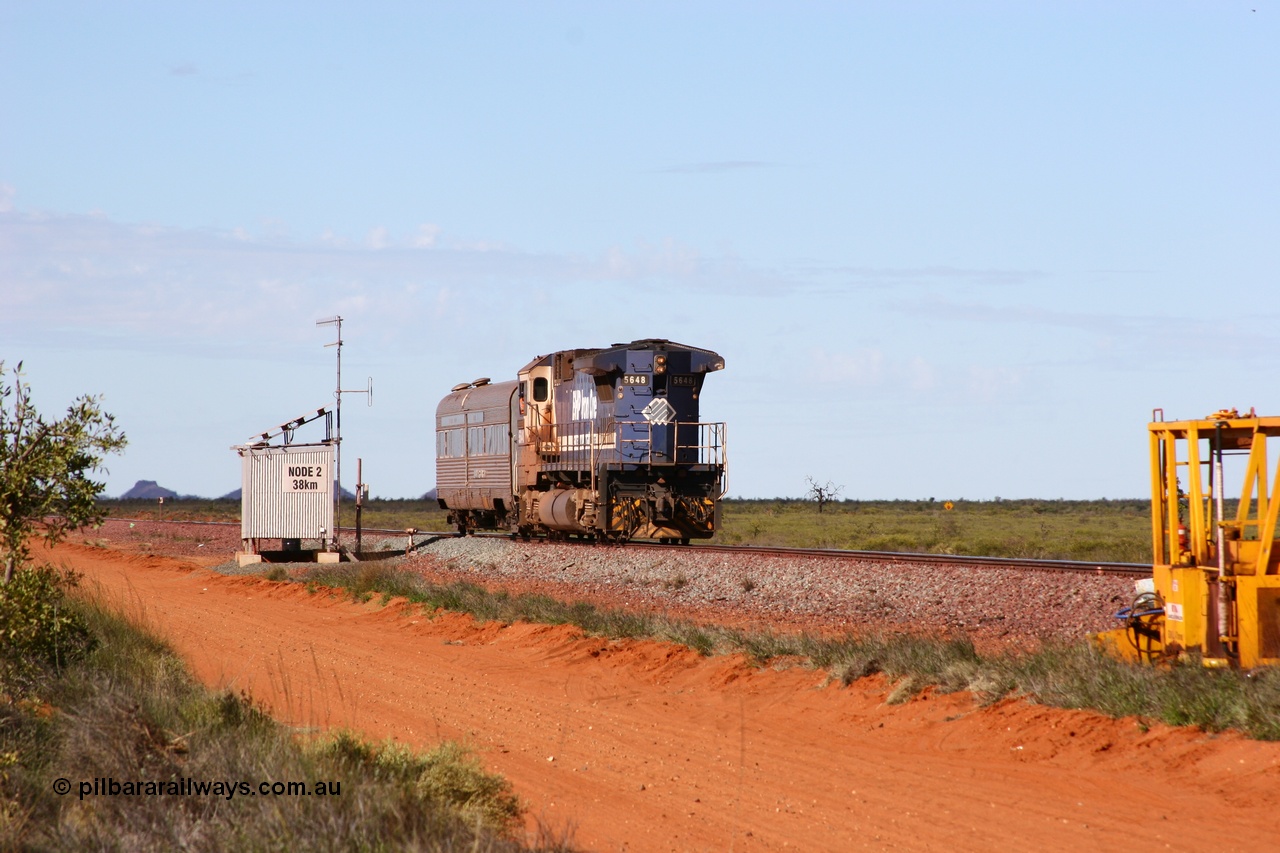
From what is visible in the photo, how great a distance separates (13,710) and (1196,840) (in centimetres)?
805

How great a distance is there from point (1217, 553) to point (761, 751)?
13.9 feet

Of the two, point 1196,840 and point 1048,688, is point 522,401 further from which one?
point 1196,840

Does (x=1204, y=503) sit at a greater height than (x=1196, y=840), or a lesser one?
greater

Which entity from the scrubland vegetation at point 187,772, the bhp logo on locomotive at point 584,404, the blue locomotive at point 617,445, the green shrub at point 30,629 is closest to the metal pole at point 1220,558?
the scrubland vegetation at point 187,772

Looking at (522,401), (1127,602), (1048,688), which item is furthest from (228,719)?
(522,401)

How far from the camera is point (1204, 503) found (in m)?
10.9

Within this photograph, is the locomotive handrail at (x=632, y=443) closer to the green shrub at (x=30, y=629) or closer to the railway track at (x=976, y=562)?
the railway track at (x=976, y=562)

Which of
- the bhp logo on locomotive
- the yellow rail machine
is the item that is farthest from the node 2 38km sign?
the yellow rail machine

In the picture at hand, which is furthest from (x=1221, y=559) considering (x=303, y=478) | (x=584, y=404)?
(x=303, y=478)

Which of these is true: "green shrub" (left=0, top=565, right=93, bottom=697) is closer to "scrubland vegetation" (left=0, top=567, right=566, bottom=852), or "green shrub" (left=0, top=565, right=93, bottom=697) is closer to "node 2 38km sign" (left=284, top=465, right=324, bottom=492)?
"scrubland vegetation" (left=0, top=567, right=566, bottom=852)

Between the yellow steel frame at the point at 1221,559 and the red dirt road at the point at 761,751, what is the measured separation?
1404mm

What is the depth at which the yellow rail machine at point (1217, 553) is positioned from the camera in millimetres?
10492

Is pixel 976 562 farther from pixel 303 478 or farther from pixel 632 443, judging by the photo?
pixel 303 478

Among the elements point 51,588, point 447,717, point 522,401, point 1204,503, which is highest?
point 522,401
